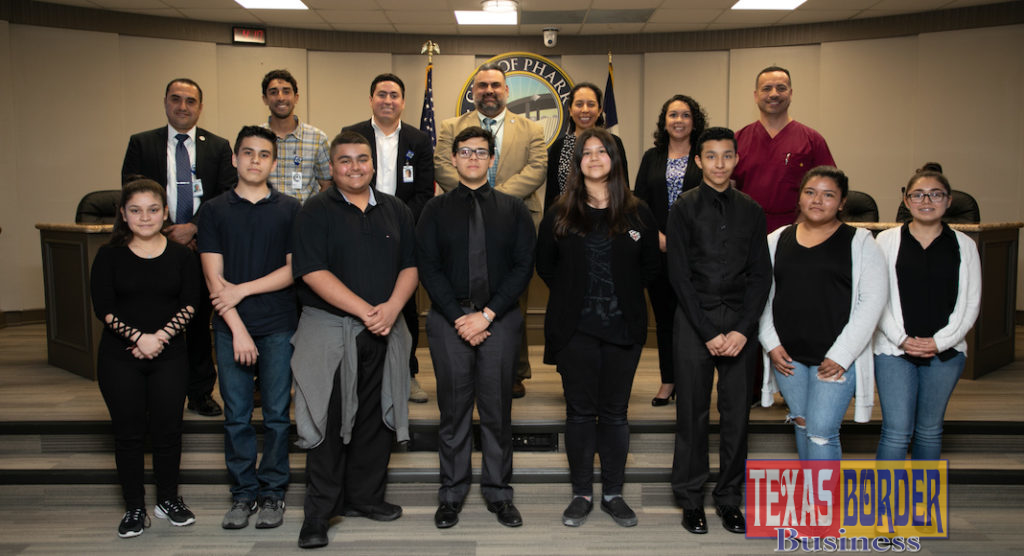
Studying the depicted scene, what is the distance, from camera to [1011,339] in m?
4.95

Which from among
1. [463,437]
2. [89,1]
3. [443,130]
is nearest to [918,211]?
[463,437]

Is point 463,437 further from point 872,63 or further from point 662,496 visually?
point 872,63

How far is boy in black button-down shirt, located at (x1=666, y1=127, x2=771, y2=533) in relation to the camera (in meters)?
2.75

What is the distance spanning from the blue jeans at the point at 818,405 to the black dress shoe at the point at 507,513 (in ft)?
3.82

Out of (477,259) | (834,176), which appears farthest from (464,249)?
(834,176)

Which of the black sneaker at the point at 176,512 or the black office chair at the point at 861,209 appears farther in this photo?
the black office chair at the point at 861,209

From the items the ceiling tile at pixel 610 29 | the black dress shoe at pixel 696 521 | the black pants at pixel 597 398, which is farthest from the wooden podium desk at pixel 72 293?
the ceiling tile at pixel 610 29

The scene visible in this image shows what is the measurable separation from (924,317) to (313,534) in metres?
2.49

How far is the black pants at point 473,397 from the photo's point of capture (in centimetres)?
284

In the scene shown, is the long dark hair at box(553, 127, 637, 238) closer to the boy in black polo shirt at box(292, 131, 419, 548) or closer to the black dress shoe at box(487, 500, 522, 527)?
the boy in black polo shirt at box(292, 131, 419, 548)

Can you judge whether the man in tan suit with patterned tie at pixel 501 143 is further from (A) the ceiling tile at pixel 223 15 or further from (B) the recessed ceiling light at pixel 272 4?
(A) the ceiling tile at pixel 223 15

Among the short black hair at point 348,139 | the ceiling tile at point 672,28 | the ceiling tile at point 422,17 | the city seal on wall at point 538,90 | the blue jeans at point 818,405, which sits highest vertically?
the ceiling tile at point 672,28

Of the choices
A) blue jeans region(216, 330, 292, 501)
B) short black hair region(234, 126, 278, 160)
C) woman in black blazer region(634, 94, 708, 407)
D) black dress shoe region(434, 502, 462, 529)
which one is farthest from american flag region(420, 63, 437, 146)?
black dress shoe region(434, 502, 462, 529)

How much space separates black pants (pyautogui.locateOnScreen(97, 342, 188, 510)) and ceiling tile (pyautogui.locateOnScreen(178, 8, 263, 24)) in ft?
17.5
